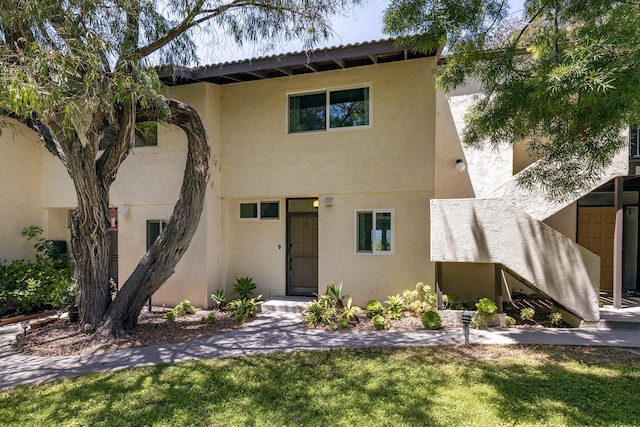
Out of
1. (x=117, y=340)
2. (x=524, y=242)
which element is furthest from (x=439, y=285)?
(x=117, y=340)

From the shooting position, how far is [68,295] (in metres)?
9.43

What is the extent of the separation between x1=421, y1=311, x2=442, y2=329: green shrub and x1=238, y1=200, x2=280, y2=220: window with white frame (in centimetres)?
484

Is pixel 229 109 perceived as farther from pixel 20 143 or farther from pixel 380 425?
pixel 380 425

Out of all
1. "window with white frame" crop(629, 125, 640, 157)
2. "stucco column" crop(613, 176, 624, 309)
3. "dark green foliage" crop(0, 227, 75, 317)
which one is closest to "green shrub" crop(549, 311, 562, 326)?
"stucco column" crop(613, 176, 624, 309)

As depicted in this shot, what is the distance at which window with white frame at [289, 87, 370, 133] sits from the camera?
943 centimetres

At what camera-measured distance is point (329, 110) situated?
9641 millimetres

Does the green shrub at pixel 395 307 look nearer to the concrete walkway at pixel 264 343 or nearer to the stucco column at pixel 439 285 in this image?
the concrete walkway at pixel 264 343

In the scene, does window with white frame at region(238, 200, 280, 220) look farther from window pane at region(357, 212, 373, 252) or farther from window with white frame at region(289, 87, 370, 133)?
window pane at region(357, 212, 373, 252)

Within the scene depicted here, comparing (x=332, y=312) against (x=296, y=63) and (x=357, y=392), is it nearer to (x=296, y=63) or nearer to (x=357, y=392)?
(x=357, y=392)

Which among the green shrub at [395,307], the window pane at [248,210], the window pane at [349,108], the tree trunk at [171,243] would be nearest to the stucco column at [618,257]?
the green shrub at [395,307]

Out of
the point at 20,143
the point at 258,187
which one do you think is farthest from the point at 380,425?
the point at 20,143

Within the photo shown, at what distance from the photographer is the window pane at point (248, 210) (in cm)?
1065

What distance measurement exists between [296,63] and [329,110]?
4.80ft

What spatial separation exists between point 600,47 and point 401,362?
5.10 metres
